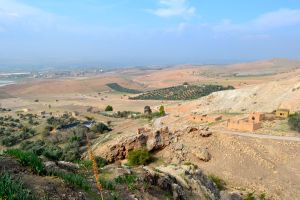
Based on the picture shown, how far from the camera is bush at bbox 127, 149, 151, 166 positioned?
61.2 feet

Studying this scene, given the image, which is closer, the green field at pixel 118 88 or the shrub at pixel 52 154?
the shrub at pixel 52 154

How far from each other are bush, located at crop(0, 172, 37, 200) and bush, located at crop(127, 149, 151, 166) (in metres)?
11.9

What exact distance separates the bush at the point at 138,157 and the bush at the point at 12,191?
39.1 feet

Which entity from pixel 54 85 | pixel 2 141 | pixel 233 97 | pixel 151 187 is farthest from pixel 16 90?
pixel 151 187

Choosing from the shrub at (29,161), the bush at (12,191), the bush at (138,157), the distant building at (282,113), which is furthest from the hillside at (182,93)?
the bush at (12,191)

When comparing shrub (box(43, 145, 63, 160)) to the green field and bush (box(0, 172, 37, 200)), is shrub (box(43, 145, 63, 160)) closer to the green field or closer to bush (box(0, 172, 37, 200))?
bush (box(0, 172, 37, 200))

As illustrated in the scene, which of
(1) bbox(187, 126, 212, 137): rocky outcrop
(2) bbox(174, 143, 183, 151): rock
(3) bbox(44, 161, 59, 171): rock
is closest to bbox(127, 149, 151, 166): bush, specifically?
(2) bbox(174, 143, 183, 151): rock

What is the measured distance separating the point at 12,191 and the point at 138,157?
1267cm

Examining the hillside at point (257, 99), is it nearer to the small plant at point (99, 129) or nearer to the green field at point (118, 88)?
the small plant at point (99, 129)

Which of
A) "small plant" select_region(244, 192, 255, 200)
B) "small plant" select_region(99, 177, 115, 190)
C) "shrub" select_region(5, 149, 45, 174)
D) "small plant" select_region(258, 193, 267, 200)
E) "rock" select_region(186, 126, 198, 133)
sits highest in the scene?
"shrub" select_region(5, 149, 45, 174)

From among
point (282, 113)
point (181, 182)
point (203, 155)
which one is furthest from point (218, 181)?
point (282, 113)

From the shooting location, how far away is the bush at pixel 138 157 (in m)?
18.6

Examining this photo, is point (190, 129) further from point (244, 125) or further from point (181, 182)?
point (181, 182)

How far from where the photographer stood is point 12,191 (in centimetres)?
629
